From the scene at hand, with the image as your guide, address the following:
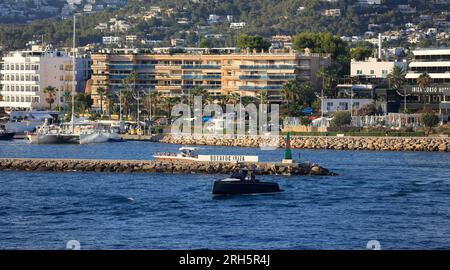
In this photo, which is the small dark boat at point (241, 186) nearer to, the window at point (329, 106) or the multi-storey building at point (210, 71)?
the window at point (329, 106)

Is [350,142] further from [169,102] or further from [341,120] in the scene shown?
[169,102]

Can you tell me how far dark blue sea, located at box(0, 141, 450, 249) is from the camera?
26734 millimetres

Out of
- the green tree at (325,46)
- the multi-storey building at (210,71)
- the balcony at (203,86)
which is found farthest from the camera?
the green tree at (325,46)

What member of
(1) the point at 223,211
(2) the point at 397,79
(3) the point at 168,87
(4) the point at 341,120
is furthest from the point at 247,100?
(1) the point at 223,211

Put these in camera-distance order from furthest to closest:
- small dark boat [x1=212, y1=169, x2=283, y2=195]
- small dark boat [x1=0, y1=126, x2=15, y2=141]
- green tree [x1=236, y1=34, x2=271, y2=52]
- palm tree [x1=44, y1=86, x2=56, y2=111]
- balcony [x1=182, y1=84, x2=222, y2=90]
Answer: green tree [x1=236, y1=34, x2=271, y2=52]
palm tree [x1=44, y1=86, x2=56, y2=111]
balcony [x1=182, y1=84, x2=222, y2=90]
small dark boat [x1=0, y1=126, x2=15, y2=141]
small dark boat [x1=212, y1=169, x2=283, y2=195]

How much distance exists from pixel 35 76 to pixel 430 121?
52.6 metres

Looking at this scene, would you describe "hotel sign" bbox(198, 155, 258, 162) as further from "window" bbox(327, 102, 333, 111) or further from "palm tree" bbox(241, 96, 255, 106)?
"palm tree" bbox(241, 96, 255, 106)

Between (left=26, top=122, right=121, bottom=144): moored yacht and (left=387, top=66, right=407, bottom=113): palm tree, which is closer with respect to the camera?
(left=26, top=122, right=121, bottom=144): moored yacht

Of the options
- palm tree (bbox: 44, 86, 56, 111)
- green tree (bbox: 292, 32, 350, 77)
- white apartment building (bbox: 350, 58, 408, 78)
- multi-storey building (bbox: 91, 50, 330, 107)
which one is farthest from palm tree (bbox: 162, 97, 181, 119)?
green tree (bbox: 292, 32, 350, 77)

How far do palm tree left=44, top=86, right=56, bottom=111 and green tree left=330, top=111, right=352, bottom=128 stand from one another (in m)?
40.6

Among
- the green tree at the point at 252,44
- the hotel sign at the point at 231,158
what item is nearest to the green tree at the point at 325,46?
the green tree at the point at 252,44

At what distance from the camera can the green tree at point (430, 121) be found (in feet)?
284

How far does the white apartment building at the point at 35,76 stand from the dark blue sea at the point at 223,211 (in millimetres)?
68690
